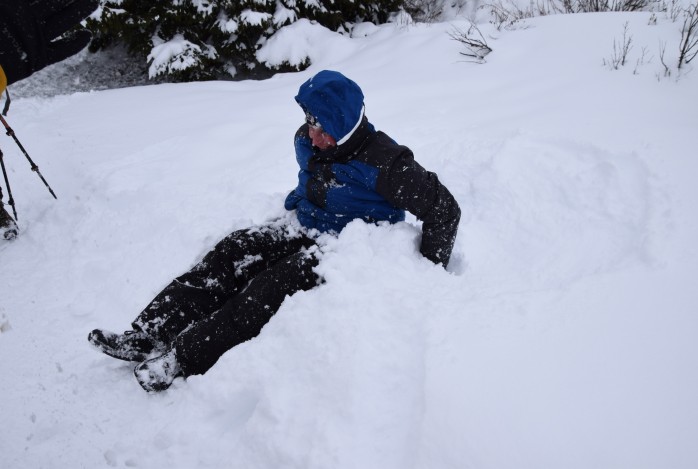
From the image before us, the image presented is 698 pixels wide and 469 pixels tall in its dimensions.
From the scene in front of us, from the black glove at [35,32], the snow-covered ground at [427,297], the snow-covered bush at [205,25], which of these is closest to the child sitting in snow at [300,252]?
the snow-covered ground at [427,297]

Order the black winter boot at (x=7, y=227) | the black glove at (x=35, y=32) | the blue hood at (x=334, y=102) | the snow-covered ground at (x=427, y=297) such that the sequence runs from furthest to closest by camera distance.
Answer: the black winter boot at (x=7, y=227) < the blue hood at (x=334, y=102) < the black glove at (x=35, y=32) < the snow-covered ground at (x=427, y=297)

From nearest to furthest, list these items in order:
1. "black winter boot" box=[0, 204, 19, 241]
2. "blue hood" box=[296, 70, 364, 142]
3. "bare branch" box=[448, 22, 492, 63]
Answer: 1. "blue hood" box=[296, 70, 364, 142]
2. "black winter boot" box=[0, 204, 19, 241]
3. "bare branch" box=[448, 22, 492, 63]

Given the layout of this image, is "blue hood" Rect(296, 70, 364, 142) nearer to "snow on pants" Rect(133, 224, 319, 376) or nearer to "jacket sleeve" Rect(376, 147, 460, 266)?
"jacket sleeve" Rect(376, 147, 460, 266)

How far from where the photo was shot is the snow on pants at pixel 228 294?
2.10 m

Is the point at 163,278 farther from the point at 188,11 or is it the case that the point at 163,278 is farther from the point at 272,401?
the point at 188,11

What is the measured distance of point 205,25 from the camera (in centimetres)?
784

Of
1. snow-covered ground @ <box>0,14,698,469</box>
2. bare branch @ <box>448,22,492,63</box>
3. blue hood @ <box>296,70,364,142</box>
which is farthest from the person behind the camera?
bare branch @ <box>448,22,492,63</box>

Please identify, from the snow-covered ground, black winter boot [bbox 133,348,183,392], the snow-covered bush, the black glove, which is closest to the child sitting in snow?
black winter boot [bbox 133,348,183,392]

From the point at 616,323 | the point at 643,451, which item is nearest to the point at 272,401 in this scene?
the point at 643,451

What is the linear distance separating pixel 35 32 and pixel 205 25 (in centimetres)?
661

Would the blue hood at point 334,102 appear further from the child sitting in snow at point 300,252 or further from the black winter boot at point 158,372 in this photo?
the black winter boot at point 158,372

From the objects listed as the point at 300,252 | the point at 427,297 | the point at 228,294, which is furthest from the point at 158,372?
the point at 427,297

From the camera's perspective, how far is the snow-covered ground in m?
1.56

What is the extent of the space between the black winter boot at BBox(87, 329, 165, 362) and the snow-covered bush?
20.3 ft
